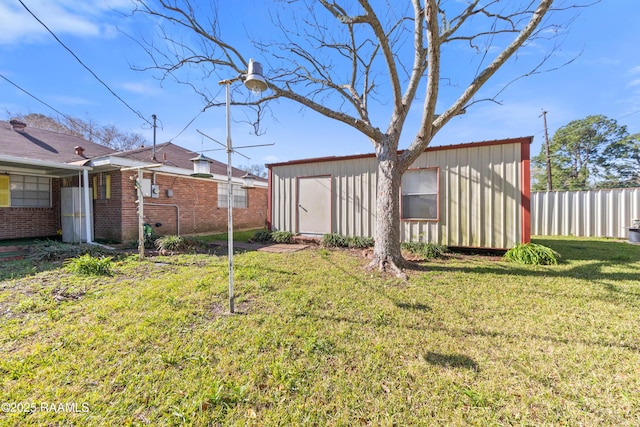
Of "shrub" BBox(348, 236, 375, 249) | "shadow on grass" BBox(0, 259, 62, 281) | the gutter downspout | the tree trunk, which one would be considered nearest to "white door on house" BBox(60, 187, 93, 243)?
the gutter downspout

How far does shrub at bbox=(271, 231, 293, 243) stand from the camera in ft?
26.5

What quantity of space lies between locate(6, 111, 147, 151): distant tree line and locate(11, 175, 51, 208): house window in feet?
24.3

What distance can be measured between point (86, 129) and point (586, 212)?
2868 centimetres

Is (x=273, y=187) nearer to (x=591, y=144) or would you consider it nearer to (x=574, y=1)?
(x=574, y=1)

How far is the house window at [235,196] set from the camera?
10.6 metres

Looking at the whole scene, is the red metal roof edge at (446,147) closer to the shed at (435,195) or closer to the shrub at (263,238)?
the shed at (435,195)

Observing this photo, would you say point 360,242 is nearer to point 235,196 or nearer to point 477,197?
point 477,197

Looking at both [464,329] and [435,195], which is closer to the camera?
[464,329]

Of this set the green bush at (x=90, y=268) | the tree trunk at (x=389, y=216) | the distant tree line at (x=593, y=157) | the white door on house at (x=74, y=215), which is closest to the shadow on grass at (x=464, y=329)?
the tree trunk at (x=389, y=216)

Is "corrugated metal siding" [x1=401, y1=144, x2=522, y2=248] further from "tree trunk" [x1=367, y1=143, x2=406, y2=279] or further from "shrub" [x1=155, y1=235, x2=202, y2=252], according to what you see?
"shrub" [x1=155, y1=235, x2=202, y2=252]

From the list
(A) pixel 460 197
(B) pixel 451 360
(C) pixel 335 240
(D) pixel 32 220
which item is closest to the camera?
(B) pixel 451 360

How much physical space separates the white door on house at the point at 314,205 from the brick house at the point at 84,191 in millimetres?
3104

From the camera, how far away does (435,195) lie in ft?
21.3

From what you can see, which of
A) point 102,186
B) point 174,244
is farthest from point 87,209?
point 174,244
